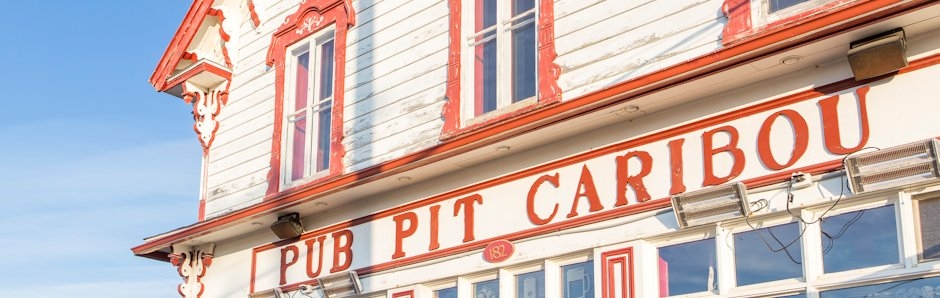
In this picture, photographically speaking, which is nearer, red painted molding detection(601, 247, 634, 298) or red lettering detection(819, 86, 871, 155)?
red lettering detection(819, 86, 871, 155)

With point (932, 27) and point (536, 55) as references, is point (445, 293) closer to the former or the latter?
point (536, 55)

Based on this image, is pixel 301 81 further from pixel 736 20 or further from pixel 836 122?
pixel 836 122

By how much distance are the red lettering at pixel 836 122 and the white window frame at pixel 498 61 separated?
2.97m

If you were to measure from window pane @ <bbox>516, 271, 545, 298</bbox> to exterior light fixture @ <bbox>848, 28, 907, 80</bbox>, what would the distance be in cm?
339

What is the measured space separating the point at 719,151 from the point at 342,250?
15.7 feet

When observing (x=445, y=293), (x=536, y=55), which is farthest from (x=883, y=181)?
(x=445, y=293)

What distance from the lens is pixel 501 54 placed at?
11.4 metres

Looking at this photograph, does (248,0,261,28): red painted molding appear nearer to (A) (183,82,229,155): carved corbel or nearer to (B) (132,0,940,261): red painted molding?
(A) (183,82,229,155): carved corbel

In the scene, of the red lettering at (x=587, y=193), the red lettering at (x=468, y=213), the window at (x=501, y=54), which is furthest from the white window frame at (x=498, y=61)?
the red lettering at (x=587, y=193)

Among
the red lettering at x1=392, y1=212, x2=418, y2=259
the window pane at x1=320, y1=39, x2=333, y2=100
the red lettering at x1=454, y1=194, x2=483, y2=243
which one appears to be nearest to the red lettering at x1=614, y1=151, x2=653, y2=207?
the red lettering at x1=454, y1=194, x2=483, y2=243

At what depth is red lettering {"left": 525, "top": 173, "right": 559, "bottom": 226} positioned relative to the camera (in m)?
10.3

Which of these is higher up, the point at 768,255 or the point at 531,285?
the point at 531,285

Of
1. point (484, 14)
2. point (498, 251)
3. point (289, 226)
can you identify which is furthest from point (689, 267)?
point (289, 226)

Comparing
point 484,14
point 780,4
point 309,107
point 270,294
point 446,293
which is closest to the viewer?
point 780,4
